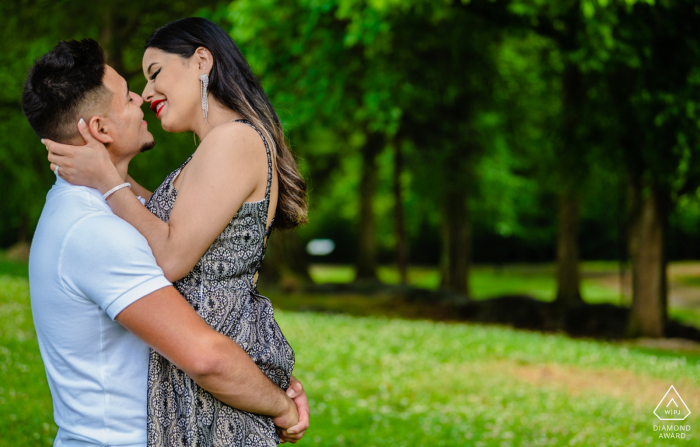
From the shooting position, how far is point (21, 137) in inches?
656

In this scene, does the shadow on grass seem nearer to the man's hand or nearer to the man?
the man's hand

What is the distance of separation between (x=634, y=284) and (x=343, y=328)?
649 centimetres

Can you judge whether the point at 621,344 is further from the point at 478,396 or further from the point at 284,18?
the point at 284,18

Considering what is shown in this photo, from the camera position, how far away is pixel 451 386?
341 inches

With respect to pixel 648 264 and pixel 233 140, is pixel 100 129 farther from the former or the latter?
pixel 648 264

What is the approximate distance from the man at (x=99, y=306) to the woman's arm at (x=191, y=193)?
0.05 m

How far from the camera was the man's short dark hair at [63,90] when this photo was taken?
1.75 metres

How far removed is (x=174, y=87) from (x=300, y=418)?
111 centimetres

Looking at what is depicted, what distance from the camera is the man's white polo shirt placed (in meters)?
1.57

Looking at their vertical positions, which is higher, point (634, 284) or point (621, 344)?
point (634, 284)

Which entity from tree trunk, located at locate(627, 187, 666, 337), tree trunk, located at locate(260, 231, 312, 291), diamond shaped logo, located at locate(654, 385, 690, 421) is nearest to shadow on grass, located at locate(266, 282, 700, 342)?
tree trunk, located at locate(260, 231, 312, 291)

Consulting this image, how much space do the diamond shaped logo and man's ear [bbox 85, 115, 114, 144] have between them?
747 centimetres

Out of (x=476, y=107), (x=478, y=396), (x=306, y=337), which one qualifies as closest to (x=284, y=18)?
(x=306, y=337)

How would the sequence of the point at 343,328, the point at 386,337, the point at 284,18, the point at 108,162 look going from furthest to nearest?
the point at 343,328
the point at 386,337
the point at 284,18
the point at 108,162
